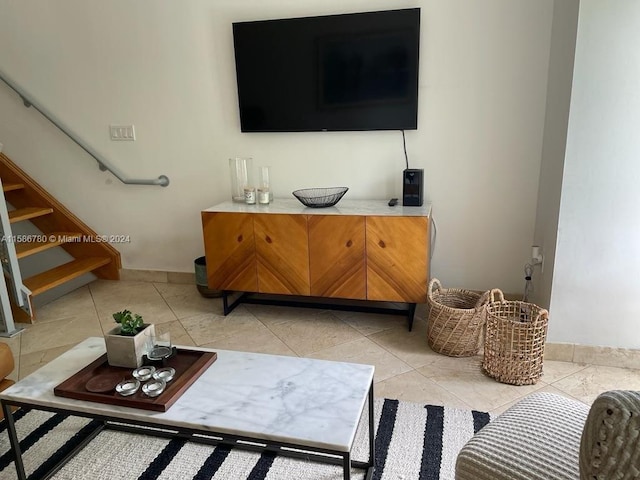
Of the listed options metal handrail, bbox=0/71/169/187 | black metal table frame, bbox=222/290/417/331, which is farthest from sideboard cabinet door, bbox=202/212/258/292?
metal handrail, bbox=0/71/169/187

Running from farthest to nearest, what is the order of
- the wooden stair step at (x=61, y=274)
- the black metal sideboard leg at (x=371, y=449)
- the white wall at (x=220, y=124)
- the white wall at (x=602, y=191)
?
the wooden stair step at (x=61, y=274) < the white wall at (x=220, y=124) < the white wall at (x=602, y=191) < the black metal sideboard leg at (x=371, y=449)

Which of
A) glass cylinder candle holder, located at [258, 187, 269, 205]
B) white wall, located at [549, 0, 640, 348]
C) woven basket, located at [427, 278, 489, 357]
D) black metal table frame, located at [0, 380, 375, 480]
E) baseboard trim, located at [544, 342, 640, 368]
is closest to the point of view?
black metal table frame, located at [0, 380, 375, 480]

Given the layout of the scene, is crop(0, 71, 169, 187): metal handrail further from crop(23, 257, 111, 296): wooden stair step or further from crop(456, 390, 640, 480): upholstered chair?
crop(456, 390, 640, 480): upholstered chair

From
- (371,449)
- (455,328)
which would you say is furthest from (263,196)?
(371,449)

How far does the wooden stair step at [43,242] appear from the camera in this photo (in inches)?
128

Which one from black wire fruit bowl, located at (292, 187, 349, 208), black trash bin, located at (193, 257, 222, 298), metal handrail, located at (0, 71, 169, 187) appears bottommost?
black trash bin, located at (193, 257, 222, 298)

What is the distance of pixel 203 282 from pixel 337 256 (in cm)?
109

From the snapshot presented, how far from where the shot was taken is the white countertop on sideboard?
272 centimetres

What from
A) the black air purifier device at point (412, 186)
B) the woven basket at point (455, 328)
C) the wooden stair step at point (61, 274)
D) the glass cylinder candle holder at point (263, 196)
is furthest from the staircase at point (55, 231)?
the woven basket at point (455, 328)

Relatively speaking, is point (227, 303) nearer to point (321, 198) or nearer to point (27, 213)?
point (321, 198)

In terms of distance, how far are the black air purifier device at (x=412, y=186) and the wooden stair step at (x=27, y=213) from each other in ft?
8.41

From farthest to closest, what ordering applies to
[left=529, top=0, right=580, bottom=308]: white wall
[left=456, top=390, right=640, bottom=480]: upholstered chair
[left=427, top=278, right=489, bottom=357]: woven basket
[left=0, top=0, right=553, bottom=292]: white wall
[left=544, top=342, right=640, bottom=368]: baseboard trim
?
[left=0, top=0, right=553, bottom=292]: white wall < [left=427, top=278, right=489, bottom=357]: woven basket < [left=544, top=342, right=640, bottom=368]: baseboard trim < [left=529, top=0, right=580, bottom=308]: white wall < [left=456, top=390, right=640, bottom=480]: upholstered chair

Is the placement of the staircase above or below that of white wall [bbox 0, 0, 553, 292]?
below

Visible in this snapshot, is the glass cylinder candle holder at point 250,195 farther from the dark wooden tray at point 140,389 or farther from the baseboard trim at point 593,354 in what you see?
the baseboard trim at point 593,354
